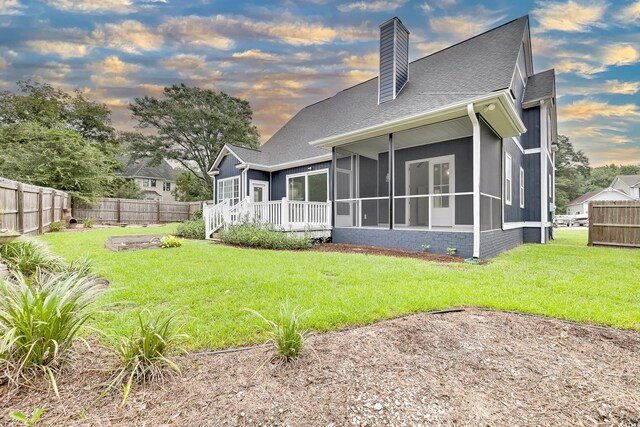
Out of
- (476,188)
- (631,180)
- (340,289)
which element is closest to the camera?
(340,289)

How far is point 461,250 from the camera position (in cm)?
672

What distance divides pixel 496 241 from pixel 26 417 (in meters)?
8.57

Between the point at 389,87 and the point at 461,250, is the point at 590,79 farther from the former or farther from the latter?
the point at 461,250

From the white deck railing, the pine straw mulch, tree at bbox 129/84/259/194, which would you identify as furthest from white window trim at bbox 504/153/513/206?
tree at bbox 129/84/259/194

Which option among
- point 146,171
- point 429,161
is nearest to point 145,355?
point 429,161

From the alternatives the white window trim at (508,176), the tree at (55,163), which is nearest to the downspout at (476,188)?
the white window trim at (508,176)

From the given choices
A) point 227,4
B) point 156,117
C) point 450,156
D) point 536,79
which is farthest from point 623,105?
point 156,117

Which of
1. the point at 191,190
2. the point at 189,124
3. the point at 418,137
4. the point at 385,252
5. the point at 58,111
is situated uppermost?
the point at 58,111

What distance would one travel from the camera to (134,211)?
1928cm

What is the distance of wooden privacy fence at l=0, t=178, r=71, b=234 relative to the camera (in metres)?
7.38

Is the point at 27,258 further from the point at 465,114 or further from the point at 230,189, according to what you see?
the point at 230,189

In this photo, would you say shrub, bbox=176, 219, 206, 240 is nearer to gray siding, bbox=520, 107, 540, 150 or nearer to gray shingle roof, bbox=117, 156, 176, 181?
gray siding, bbox=520, 107, 540, 150

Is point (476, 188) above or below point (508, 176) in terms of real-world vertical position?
below

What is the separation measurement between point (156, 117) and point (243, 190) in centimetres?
1713
